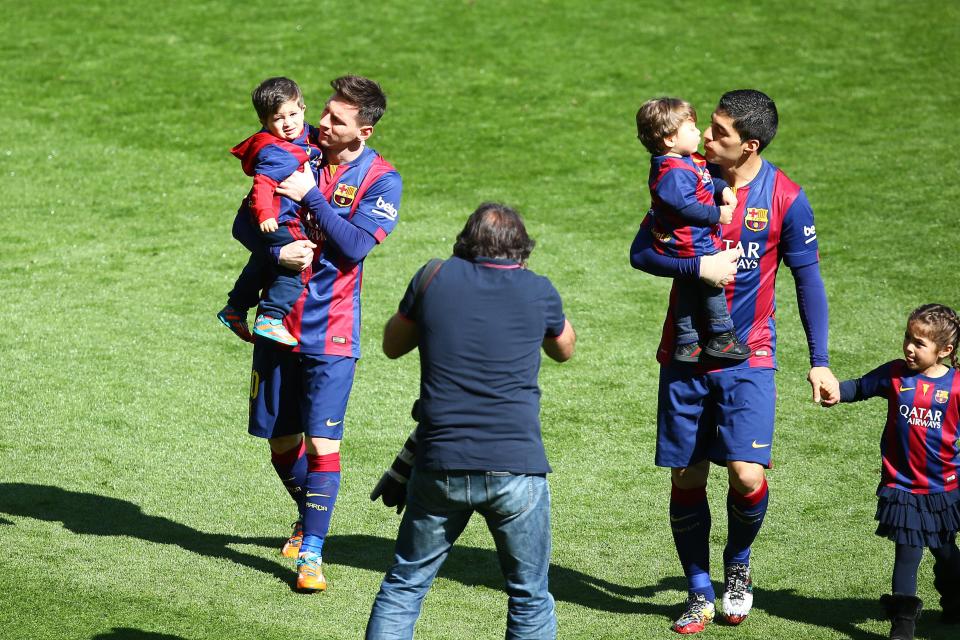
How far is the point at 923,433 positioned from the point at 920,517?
327 millimetres

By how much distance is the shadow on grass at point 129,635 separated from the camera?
4492mm

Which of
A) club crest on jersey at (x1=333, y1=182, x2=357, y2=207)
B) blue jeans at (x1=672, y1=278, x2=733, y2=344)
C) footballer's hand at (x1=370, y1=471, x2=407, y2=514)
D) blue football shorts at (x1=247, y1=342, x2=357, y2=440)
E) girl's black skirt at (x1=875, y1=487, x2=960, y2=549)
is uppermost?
club crest on jersey at (x1=333, y1=182, x2=357, y2=207)

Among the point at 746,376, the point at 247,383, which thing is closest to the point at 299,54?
the point at 247,383

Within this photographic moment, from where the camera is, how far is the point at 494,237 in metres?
3.76

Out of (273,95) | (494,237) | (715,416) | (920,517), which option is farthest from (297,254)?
(920,517)

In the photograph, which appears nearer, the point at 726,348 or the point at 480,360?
the point at 480,360

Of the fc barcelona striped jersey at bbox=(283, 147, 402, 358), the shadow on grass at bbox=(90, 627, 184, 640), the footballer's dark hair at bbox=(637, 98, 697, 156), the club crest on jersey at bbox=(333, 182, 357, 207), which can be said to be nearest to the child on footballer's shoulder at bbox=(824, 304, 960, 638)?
the footballer's dark hair at bbox=(637, 98, 697, 156)

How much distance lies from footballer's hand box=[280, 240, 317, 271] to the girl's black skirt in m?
2.50

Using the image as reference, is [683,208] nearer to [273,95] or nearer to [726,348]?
[726,348]

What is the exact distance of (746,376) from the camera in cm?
480

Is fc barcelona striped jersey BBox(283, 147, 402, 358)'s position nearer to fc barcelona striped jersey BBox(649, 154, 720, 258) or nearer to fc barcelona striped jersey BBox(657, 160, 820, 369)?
fc barcelona striped jersey BBox(649, 154, 720, 258)

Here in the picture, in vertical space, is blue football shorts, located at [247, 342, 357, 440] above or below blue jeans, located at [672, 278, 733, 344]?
below

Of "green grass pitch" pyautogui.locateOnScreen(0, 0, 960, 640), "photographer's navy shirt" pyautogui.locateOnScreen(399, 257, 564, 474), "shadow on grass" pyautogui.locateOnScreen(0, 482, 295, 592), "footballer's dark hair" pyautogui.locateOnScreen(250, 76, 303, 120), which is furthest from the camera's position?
"shadow on grass" pyautogui.locateOnScreen(0, 482, 295, 592)

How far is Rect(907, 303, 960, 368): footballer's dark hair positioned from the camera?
4.71 meters
